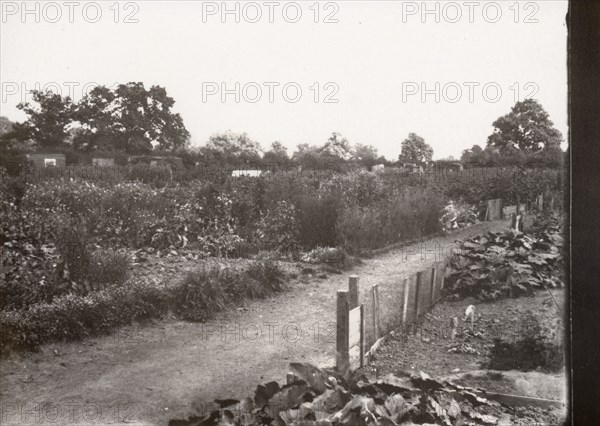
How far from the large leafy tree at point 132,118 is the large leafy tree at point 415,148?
9.11 feet

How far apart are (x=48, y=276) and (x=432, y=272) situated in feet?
17.7

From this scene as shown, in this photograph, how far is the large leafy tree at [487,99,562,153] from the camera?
3846 millimetres

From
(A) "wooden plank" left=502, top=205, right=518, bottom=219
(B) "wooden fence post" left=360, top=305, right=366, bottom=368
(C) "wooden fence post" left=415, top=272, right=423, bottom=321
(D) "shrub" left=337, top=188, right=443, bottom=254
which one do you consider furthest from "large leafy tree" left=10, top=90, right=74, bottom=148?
(A) "wooden plank" left=502, top=205, right=518, bottom=219

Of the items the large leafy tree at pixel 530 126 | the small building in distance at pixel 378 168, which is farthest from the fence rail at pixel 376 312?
the small building in distance at pixel 378 168

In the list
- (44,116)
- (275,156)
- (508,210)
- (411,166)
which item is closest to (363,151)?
(411,166)

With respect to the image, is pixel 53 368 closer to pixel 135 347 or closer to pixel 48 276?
pixel 135 347

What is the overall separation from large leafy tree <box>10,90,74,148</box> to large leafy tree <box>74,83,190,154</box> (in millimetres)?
192

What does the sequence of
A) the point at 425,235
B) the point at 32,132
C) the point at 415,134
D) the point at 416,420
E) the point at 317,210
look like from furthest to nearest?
the point at 425,235 < the point at 317,210 < the point at 32,132 < the point at 415,134 < the point at 416,420

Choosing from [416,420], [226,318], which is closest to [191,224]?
[226,318]

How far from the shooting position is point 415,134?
577 cm

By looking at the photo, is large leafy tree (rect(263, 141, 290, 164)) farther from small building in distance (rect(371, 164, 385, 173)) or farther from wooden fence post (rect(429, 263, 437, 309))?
small building in distance (rect(371, 164, 385, 173))

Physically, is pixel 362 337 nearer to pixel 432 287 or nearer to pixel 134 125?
pixel 432 287

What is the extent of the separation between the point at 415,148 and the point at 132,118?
3.88 m

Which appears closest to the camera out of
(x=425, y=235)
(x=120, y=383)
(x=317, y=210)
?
(x=120, y=383)
